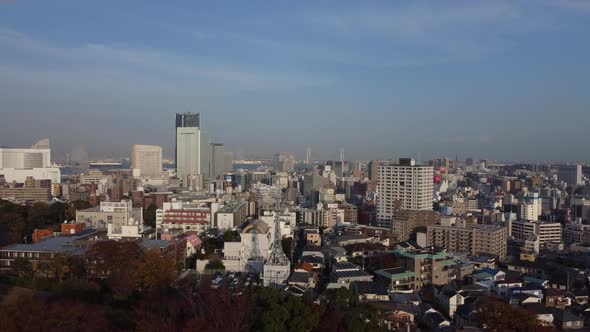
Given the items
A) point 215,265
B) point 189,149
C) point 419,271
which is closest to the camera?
point 419,271

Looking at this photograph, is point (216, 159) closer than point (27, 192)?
No

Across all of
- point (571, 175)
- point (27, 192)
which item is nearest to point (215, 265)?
point (27, 192)

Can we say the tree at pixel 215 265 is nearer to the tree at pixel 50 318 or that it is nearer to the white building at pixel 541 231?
the tree at pixel 50 318

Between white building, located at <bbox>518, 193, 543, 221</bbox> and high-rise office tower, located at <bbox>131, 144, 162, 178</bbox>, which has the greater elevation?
high-rise office tower, located at <bbox>131, 144, 162, 178</bbox>

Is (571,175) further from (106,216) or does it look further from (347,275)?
(106,216)

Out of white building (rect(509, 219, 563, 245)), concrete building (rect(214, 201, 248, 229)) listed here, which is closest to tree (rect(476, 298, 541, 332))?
white building (rect(509, 219, 563, 245))

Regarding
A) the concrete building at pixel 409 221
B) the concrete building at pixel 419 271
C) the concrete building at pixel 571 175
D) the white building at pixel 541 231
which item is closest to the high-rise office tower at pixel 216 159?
the concrete building at pixel 571 175

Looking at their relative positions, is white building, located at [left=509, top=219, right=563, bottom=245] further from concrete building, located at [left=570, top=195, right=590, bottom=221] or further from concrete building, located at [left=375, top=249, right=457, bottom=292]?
concrete building, located at [left=375, top=249, right=457, bottom=292]
